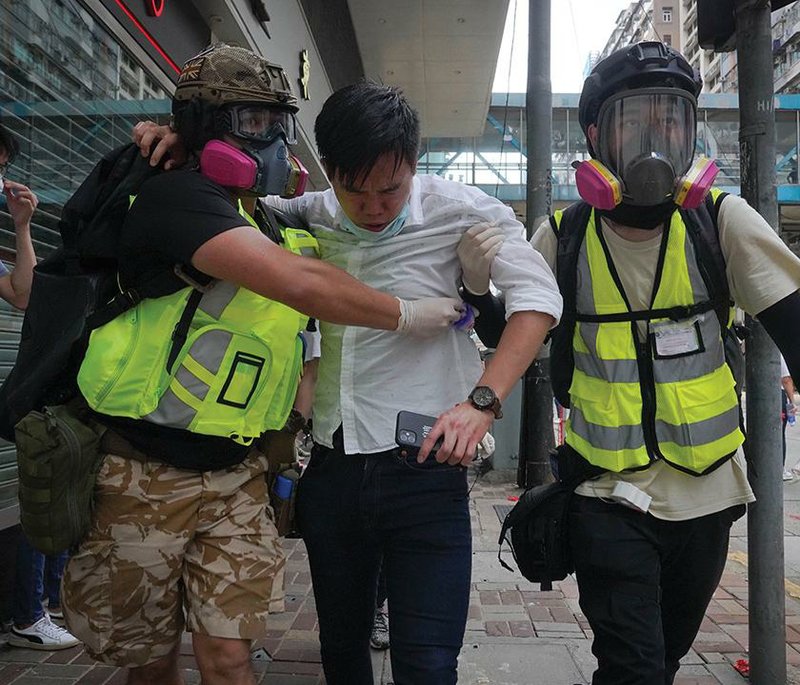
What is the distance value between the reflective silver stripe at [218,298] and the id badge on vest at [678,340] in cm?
121

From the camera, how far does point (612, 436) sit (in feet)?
7.08

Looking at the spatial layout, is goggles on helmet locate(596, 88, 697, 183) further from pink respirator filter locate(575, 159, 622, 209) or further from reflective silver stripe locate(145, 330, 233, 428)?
reflective silver stripe locate(145, 330, 233, 428)

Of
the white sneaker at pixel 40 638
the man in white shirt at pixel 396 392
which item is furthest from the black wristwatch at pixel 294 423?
the white sneaker at pixel 40 638

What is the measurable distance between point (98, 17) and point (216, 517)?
3380 millimetres

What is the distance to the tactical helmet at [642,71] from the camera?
217 cm

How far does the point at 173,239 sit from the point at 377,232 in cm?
55

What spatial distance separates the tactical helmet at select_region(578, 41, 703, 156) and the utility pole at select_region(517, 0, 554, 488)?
507cm

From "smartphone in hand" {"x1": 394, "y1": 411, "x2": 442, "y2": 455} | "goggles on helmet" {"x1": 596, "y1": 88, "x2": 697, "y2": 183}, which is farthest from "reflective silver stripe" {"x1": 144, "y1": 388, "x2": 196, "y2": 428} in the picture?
"goggles on helmet" {"x1": 596, "y1": 88, "x2": 697, "y2": 183}

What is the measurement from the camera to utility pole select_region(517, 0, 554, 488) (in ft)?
24.3

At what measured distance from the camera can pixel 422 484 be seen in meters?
1.90

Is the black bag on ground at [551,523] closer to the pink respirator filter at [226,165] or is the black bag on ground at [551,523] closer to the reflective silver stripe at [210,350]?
the reflective silver stripe at [210,350]

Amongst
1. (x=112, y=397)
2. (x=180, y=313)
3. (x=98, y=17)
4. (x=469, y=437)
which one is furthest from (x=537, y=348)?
(x=98, y=17)

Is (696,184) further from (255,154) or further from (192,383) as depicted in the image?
(192,383)

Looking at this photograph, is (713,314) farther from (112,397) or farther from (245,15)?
(245,15)
